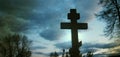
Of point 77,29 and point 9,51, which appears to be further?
point 9,51

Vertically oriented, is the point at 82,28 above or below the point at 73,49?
above

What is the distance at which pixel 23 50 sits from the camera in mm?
59031

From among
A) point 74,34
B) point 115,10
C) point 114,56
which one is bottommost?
point 114,56

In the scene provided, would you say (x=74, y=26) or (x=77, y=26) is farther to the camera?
(x=77, y=26)

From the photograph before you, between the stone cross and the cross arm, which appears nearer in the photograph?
the stone cross

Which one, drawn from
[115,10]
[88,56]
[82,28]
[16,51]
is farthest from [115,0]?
[88,56]

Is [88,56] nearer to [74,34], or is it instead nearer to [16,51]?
[16,51]

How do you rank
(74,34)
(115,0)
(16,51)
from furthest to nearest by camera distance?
(16,51) → (74,34) → (115,0)

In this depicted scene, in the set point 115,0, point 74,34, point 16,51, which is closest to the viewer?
point 115,0

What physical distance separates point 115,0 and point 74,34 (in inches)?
169

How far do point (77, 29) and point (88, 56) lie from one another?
52213 mm

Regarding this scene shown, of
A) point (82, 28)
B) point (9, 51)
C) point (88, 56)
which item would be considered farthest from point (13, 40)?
point (82, 28)

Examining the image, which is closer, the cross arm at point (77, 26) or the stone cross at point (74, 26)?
the stone cross at point (74, 26)

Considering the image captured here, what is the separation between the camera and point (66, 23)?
22.1m
